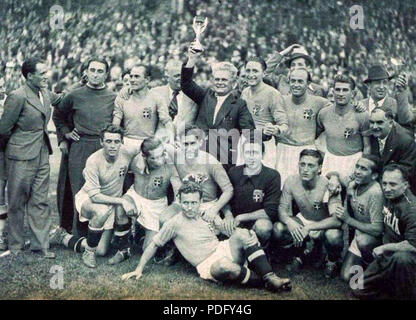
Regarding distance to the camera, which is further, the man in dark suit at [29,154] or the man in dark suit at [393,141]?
the man in dark suit at [29,154]

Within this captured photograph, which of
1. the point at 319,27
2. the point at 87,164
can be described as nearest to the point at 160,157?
the point at 87,164

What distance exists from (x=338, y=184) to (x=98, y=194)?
7.00 feet

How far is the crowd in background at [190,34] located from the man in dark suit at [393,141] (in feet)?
4.08

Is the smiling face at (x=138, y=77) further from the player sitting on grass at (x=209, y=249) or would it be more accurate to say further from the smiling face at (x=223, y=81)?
the player sitting on grass at (x=209, y=249)

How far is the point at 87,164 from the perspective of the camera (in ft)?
17.0

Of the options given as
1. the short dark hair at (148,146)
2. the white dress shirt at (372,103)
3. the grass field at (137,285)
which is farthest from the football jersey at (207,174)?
the white dress shirt at (372,103)

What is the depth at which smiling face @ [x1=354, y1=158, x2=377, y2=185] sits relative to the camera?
468 centimetres

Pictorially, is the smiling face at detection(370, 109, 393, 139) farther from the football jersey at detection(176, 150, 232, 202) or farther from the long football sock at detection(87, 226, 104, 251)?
the long football sock at detection(87, 226, 104, 251)

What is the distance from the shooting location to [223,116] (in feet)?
17.0

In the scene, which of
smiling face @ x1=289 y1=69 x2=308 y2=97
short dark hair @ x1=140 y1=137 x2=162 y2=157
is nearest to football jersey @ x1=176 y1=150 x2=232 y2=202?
short dark hair @ x1=140 y1=137 x2=162 y2=157

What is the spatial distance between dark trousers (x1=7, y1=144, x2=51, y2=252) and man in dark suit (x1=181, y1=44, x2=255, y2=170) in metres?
1.49

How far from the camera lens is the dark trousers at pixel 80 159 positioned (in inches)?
213

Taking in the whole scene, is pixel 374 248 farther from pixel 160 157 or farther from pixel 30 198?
pixel 30 198
